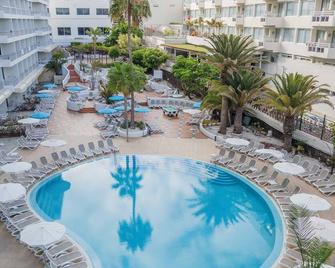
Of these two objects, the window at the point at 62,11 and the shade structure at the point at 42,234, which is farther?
the window at the point at 62,11

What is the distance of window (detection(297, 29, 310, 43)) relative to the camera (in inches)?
1344

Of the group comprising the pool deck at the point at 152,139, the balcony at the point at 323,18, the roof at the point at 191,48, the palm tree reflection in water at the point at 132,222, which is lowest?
the palm tree reflection in water at the point at 132,222

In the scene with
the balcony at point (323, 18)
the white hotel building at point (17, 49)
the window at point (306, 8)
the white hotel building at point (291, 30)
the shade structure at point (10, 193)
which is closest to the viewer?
the shade structure at point (10, 193)

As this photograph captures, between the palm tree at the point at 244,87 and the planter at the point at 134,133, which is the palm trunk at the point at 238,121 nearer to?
the palm tree at the point at 244,87

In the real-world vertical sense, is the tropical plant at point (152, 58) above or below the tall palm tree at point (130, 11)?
below

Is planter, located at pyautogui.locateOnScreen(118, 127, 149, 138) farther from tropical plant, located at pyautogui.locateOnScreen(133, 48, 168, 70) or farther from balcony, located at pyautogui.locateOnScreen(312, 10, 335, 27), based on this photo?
tropical plant, located at pyautogui.locateOnScreen(133, 48, 168, 70)

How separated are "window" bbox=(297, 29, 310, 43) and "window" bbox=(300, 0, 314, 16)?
5.01 feet

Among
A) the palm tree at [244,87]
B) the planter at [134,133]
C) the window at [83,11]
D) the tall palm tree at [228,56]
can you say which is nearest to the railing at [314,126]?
the palm tree at [244,87]

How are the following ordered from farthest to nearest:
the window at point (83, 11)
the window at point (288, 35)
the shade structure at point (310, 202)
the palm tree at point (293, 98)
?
the window at point (83, 11) → the window at point (288, 35) → the palm tree at point (293, 98) → the shade structure at point (310, 202)

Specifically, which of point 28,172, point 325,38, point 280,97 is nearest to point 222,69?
point 280,97

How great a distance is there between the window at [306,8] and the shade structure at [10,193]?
2930 centimetres

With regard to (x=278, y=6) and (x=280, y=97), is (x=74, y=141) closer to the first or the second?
(x=280, y=97)

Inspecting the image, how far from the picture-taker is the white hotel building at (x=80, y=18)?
71.1 m

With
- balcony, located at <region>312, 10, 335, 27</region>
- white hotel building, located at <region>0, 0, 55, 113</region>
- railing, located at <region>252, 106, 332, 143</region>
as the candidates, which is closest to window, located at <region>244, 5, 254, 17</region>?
balcony, located at <region>312, 10, 335, 27</region>
